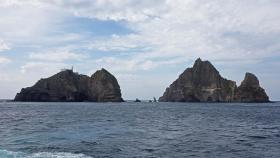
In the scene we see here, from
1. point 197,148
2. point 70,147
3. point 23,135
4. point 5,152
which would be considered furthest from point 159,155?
point 23,135

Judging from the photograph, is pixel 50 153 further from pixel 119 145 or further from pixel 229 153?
pixel 229 153

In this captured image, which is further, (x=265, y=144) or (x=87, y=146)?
(x=265, y=144)

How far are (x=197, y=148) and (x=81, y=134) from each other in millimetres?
16912

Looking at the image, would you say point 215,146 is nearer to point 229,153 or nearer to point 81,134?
point 229,153

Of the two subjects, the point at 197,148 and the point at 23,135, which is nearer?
the point at 197,148

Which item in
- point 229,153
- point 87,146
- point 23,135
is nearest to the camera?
point 229,153

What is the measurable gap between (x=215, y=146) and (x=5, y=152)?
2067cm

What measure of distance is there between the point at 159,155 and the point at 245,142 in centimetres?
1362

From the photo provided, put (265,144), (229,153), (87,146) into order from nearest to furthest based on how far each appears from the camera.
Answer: (229,153)
(87,146)
(265,144)

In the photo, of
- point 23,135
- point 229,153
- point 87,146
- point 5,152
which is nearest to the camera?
point 5,152

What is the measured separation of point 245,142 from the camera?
4538 cm

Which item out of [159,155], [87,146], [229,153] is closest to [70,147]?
[87,146]

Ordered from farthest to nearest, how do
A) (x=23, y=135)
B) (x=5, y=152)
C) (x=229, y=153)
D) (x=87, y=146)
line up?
(x=23, y=135)
(x=87, y=146)
(x=229, y=153)
(x=5, y=152)

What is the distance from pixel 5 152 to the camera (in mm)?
35219
